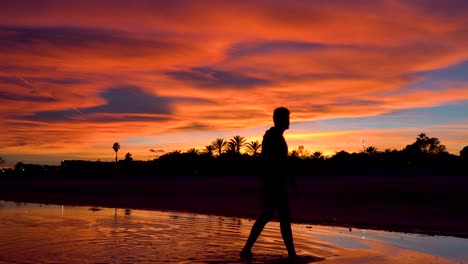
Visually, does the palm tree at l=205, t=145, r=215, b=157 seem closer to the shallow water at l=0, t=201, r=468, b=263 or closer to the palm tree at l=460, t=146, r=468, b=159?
the palm tree at l=460, t=146, r=468, b=159

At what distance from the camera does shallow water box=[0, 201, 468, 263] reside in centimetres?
805

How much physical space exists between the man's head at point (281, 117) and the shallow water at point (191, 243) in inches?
73.2

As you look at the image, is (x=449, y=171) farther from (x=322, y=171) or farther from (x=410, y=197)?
(x=410, y=197)

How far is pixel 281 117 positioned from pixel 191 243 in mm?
2883

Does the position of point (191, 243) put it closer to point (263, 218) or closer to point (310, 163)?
point (263, 218)

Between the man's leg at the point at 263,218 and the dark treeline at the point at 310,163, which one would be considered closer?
the man's leg at the point at 263,218

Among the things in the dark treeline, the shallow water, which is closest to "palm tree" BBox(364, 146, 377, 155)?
the dark treeline

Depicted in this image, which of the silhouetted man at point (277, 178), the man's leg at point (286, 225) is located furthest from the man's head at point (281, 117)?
the man's leg at point (286, 225)

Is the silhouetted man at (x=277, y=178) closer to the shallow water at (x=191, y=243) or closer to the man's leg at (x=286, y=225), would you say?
the man's leg at (x=286, y=225)

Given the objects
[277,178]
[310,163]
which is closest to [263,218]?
[277,178]

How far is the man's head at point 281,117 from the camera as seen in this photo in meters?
8.09

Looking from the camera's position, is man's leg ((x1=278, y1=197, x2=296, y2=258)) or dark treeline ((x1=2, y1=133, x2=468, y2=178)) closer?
man's leg ((x1=278, y1=197, x2=296, y2=258))

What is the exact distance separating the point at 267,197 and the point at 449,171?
52.4m

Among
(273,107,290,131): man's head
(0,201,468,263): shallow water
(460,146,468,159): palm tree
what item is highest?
(460,146,468,159): palm tree
